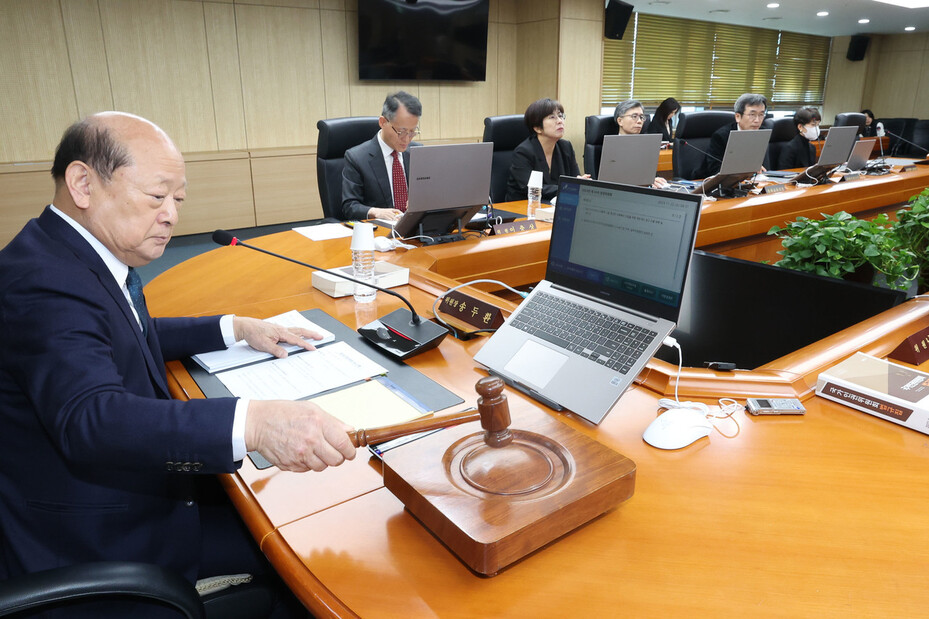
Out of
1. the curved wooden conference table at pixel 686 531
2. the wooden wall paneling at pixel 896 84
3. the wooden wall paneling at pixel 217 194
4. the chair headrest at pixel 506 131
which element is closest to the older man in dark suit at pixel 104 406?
the curved wooden conference table at pixel 686 531

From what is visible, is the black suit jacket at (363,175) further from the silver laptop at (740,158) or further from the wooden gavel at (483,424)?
the wooden gavel at (483,424)

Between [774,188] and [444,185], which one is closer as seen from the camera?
[444,185]

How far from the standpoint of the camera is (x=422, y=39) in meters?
6.17

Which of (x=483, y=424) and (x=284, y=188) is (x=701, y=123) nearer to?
(x=284, y=188)

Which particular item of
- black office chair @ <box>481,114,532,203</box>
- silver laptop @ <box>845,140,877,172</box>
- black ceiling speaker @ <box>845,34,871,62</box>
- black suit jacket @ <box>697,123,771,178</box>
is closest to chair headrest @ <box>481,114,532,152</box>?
black office chair @ <box>481,114,532,203</box>

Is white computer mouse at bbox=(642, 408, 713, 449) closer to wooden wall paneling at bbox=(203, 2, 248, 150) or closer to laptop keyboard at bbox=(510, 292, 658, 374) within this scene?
laptop keyboard at bbox=(510, 292, 658, 374)

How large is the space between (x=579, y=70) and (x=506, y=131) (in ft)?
11.6

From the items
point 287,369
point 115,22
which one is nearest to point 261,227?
point 115,22

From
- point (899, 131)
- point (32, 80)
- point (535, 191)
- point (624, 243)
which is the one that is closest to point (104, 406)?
point (624, 243)

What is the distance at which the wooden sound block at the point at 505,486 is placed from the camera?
0.70 meters

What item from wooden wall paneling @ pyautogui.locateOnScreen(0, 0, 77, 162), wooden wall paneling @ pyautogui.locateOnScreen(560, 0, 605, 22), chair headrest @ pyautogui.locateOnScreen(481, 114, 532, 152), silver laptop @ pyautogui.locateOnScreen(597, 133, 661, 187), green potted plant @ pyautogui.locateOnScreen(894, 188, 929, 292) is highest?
wooden wall paneling @ pyautogui.locateOnScreen(560, 0, 605, 22)

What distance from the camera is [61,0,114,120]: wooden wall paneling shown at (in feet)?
14.7

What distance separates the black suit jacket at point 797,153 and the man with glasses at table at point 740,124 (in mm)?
695

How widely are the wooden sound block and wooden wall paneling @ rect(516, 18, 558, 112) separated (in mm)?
6417
